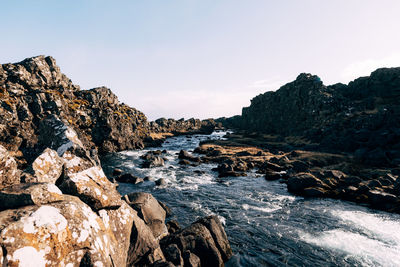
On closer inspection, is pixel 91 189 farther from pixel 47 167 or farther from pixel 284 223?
pixel 284 223

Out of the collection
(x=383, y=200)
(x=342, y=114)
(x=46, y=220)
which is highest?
(x=342, y=114)

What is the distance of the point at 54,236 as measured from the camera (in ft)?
24.1

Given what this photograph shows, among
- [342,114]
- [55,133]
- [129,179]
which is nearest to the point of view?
[55,133]

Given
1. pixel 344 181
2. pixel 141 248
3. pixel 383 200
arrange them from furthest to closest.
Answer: pixel 344 181 → pixel 383 200 → pixel 141 248

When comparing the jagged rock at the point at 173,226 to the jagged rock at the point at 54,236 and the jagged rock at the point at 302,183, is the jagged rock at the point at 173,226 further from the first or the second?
the jagged rock at the point at 302,183

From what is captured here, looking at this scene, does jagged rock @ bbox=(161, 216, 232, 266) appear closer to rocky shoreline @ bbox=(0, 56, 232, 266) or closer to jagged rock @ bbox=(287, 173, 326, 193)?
rocky shoreline @ bbox=(0, 56, 232, 266)

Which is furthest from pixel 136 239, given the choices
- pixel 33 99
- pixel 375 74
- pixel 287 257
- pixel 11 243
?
pixel 375 74

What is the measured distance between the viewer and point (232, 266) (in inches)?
583

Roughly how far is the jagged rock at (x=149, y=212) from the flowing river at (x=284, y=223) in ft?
15.1

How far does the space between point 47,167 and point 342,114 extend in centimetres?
10494

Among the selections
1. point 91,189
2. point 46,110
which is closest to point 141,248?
point 91,189

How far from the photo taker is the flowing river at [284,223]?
1622 cm

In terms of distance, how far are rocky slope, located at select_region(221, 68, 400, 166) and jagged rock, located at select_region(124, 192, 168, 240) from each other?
50.0 metres

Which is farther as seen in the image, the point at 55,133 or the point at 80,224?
the point at 55,133
